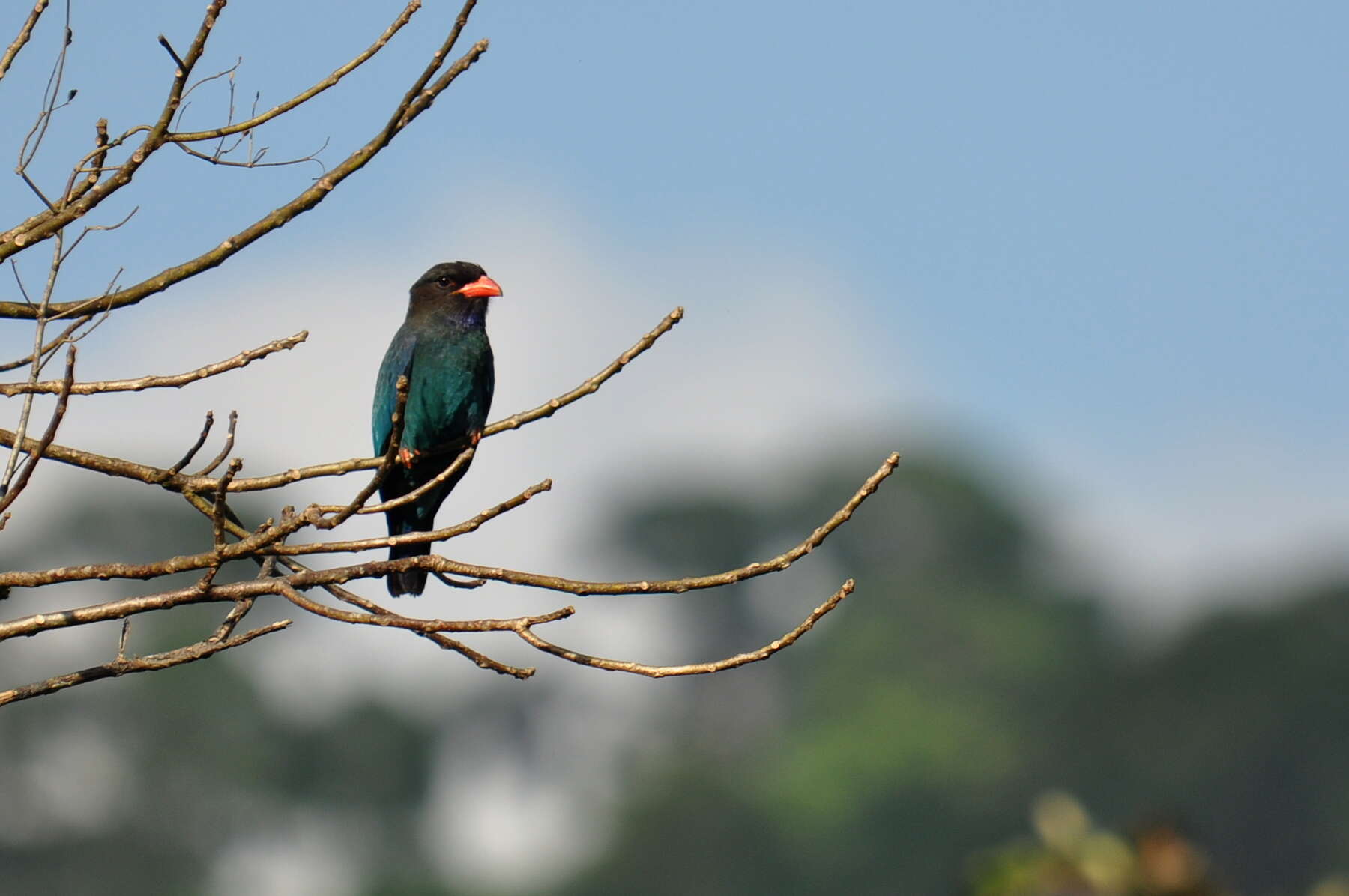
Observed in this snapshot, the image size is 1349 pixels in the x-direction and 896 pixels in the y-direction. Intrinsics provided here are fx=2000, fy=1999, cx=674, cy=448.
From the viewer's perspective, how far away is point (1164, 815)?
6.26m

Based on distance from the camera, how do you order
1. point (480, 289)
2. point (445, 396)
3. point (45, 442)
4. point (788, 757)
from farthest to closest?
point (788, 757) < point (480, 289) < point (445, 396) < point (45, 442)

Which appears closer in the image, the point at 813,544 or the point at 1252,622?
the point at 813,544

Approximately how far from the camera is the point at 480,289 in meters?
8.55

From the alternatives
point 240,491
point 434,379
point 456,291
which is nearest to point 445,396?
point 434,379

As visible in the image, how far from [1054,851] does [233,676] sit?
4922 cm

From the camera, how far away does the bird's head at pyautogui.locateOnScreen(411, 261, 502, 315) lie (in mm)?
8555

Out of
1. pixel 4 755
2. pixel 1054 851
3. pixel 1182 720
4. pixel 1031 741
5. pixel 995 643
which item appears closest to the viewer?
pixel 1054 851

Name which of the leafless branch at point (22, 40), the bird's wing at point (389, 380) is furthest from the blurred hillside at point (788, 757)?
the leafless branch at point (22, 40)

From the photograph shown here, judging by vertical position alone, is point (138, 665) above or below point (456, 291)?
below

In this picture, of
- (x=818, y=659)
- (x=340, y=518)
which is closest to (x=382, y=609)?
(x=340, y=518)

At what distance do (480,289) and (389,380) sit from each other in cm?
57

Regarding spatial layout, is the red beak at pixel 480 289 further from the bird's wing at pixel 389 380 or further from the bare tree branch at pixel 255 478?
the bare tree branch at pixel 255 478

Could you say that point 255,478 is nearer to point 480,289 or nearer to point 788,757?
point 480,289

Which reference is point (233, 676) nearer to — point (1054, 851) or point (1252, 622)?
point (1252, 622)
